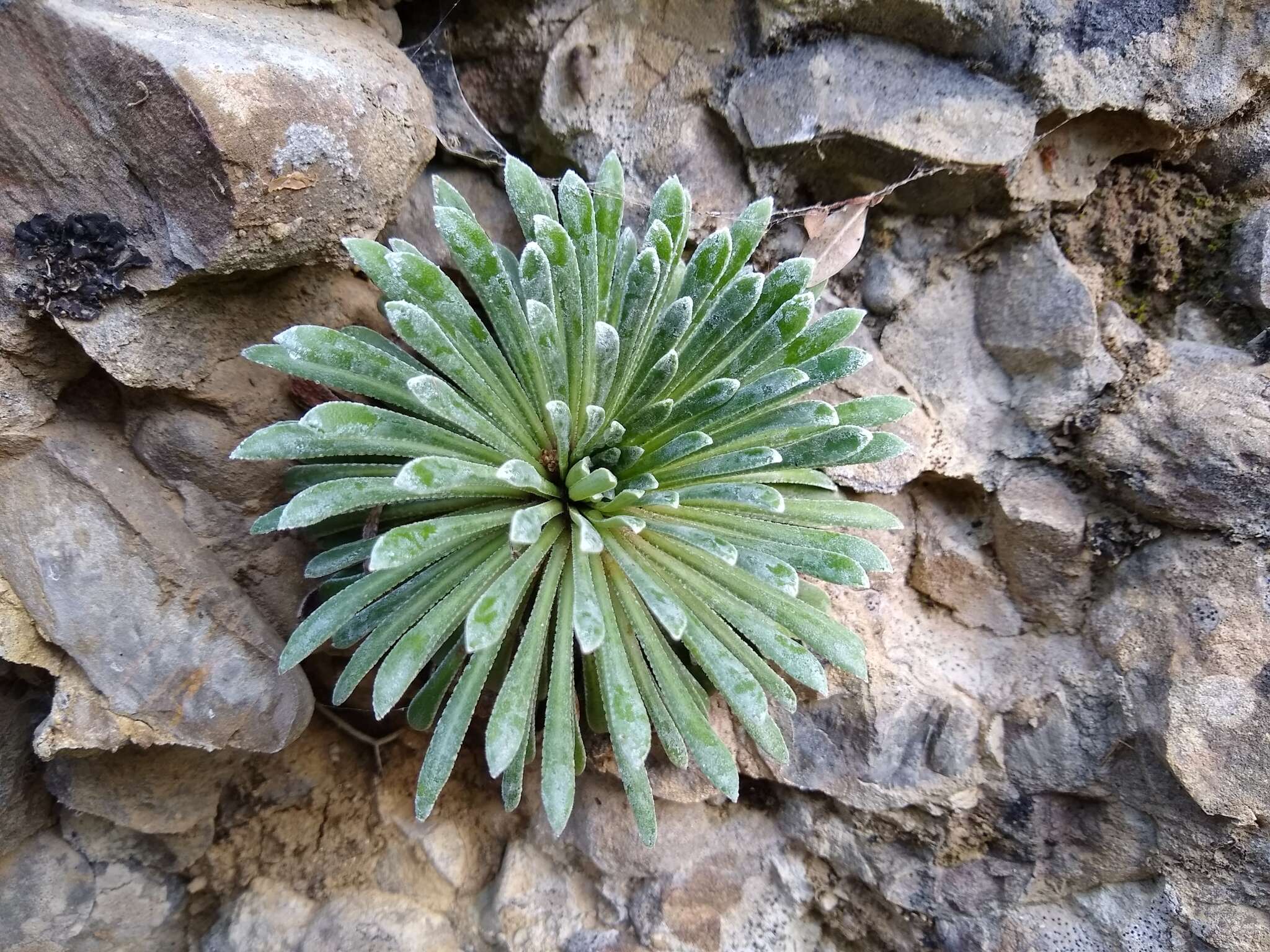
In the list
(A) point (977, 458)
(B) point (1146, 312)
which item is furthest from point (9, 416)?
(B) point (1146, 312)

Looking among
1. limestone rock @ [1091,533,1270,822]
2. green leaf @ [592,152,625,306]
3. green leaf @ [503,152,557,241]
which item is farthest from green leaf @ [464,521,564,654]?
limestone rock @ [1091,533,1270,822]

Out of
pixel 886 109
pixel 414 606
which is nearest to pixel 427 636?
pixel 414 606

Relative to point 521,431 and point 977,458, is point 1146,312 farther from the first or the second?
point 521,431

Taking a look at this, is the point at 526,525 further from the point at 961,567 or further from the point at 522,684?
the point at 961,567

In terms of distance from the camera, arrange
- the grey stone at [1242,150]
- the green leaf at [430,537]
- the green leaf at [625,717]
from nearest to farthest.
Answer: the green leaf at [430,537] → the green leaf at [625,717] → the grey stone at [1242,150]

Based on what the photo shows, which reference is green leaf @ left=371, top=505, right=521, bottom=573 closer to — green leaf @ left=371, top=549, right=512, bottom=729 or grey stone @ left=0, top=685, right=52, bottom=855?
green leaf @ left=371, top=549, right=512, bottom=729

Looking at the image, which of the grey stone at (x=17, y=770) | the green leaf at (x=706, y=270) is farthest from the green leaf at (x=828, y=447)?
the grey stone at (x=17, y=770)

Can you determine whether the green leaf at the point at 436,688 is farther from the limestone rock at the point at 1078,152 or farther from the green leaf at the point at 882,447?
the limestone rock at the point at 1078,152

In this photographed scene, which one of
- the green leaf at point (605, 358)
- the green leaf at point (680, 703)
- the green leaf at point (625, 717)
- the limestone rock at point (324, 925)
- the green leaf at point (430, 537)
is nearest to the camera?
the green leaf at point (430, 537)
